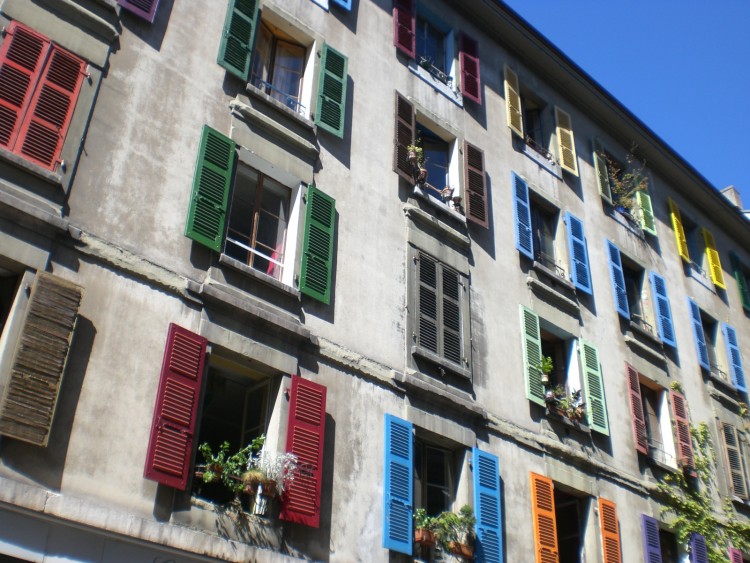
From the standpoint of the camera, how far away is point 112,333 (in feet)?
30.5

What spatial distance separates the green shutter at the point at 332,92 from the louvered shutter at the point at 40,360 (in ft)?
17.7

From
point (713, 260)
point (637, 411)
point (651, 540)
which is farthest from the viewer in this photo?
point (713, 260)

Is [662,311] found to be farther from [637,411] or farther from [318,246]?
[318,246]

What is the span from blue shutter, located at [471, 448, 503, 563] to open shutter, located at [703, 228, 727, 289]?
1200 centimetres

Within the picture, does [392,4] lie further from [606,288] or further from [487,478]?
[487,478]

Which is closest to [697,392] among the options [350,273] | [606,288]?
[606,288]

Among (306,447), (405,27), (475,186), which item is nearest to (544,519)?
(306,447)

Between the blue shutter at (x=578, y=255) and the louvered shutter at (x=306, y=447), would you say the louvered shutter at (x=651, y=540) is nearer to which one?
the blue shutter at (x=578, y=255)

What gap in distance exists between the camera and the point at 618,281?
58.7 ft

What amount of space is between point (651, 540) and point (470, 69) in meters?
9.30

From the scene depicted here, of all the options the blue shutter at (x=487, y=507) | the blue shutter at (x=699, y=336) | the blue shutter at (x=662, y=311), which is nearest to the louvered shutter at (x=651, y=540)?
the blue shutter at (x=487, y=507)

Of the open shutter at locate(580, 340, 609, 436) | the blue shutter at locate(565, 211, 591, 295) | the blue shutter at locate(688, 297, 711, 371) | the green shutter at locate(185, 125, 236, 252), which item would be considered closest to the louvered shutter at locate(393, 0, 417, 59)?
the blue shutter at locate(565, 211, 591, 295)

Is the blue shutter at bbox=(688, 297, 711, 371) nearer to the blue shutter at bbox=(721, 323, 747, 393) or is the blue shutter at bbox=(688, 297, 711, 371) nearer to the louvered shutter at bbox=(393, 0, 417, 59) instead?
the blue shutter at bbox=(721, 323, 747, 393)

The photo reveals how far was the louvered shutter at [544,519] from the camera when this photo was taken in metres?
12.8
